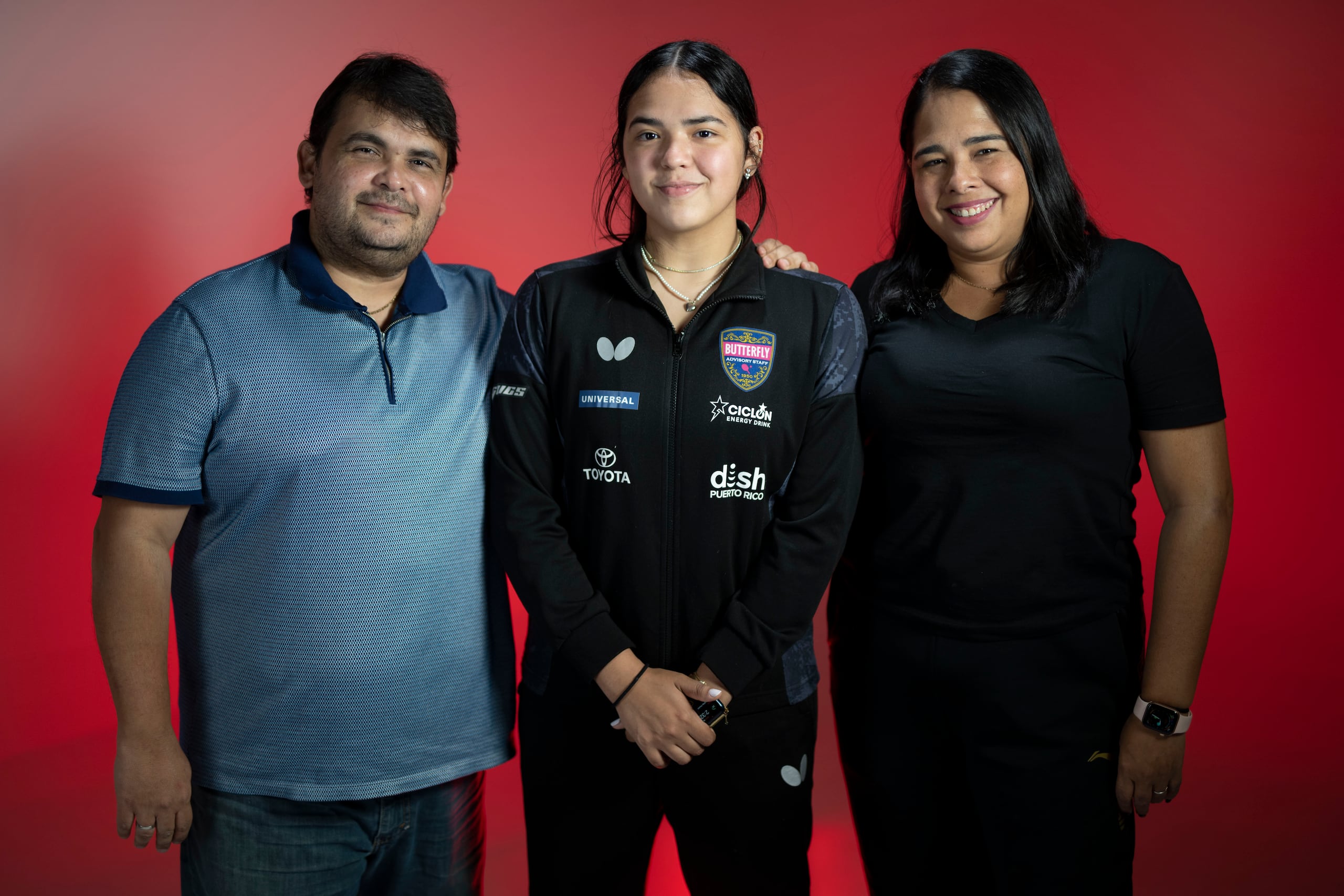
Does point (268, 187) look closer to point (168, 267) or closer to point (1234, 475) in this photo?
point (168, 267)

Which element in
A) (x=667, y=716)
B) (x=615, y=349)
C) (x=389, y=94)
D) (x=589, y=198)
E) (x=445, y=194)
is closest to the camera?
(x=667, y=716)

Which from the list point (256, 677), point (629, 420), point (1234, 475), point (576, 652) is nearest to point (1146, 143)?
point (1234, 475)

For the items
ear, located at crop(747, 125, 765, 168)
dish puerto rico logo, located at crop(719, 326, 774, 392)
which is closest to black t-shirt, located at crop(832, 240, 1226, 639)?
dish puerto rico logo, located at crop(719, 326, 774, 392)

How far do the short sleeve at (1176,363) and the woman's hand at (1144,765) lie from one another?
1.93 ft

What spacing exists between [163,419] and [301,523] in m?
0.30

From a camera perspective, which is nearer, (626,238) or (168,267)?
(626,238)

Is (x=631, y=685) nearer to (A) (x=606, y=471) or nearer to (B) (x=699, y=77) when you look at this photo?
(A) (x=606, y=471)

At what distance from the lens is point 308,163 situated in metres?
1.96

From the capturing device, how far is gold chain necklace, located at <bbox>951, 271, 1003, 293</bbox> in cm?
194

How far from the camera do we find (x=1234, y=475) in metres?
3.99

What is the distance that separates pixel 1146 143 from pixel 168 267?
382 cm

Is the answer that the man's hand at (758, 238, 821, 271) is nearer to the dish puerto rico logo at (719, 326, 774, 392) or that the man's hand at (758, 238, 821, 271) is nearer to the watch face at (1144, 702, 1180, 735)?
the dish puerto rico logo at (719, 326, 774, 392)

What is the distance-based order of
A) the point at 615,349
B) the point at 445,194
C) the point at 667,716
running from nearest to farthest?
the point at 667,716
the point at 615,349
the point at 445,194

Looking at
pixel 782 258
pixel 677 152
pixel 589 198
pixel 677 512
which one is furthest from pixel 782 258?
pixel 589 198
